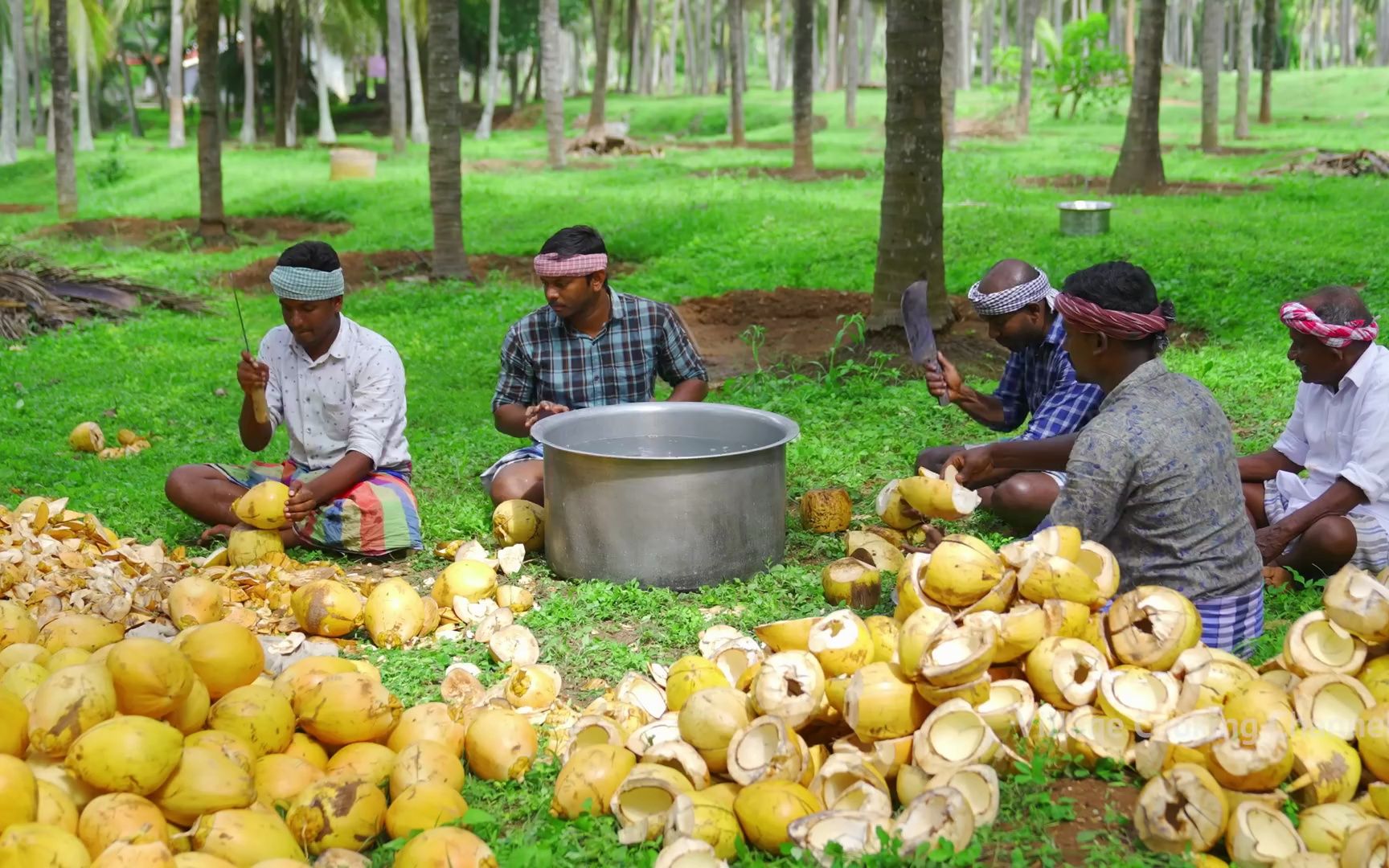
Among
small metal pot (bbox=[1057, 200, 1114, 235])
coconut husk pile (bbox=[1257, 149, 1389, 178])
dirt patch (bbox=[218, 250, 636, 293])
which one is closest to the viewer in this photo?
small metal pot (bbox=[1057, 200, 1114, 235])

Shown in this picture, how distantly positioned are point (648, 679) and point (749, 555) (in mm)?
1048

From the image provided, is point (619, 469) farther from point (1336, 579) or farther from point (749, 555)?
point (1336, 579)

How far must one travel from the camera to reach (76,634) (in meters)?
3.58

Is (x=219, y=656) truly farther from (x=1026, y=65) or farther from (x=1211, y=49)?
(x=1026, y=65)

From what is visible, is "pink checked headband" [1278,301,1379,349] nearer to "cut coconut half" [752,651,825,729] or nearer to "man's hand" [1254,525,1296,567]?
"man's hand" [1254,525,1296,567]

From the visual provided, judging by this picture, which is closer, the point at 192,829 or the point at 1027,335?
the point at 192,829

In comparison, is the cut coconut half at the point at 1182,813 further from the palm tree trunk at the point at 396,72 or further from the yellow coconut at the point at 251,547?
the palm tree trunk at the point at 396,72

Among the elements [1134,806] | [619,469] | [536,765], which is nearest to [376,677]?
[536,765]

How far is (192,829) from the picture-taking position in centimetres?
268

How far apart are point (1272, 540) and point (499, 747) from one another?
285cm

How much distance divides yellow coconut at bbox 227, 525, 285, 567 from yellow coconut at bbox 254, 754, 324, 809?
1.88 metres

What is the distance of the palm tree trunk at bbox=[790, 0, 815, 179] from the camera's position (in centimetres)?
1725

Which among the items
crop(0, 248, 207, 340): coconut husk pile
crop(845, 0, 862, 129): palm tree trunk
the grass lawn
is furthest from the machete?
crop(845, 0, 862, 129): palm tree trunk

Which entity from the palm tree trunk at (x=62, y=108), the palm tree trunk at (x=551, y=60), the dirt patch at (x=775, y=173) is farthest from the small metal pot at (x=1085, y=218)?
the palm tree trunk at (x=62, y=108)
